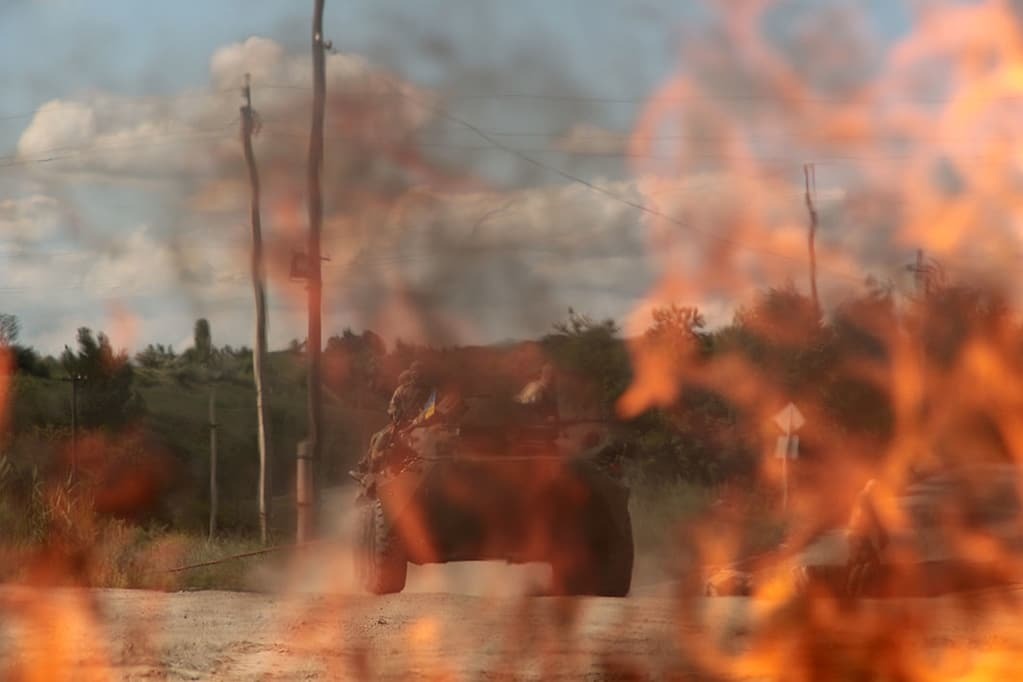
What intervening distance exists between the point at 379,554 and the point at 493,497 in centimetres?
126

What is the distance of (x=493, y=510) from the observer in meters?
13.0

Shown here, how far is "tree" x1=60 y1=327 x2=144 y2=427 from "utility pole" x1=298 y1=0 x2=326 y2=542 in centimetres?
834

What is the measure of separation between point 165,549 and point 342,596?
4.93 m

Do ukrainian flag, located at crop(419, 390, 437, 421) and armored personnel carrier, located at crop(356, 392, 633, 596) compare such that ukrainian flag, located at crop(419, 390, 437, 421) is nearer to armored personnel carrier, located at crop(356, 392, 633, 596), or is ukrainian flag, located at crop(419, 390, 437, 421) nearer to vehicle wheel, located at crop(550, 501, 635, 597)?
armored personnel carrier, located at crop(356, 392, 633, 596)

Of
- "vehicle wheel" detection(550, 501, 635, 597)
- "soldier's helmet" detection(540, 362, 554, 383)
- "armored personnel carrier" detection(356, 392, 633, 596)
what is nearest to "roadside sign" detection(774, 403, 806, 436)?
"soldier's helmet" detection(540, 362, 554, 383)

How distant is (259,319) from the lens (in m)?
21.2

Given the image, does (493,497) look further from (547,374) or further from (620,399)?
(620,399)

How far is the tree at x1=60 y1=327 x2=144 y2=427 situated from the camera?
2681 centimetres

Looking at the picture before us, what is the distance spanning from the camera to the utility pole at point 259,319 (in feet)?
67.5

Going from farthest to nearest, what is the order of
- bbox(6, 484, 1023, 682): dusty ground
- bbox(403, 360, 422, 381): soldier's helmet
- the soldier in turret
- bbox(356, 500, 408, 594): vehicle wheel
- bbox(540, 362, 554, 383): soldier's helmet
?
bbox(540, 362, 554, 383): soldier's helmet
bbox(403, 360, 422, 381): soldier's helmet
the soldier in turret
bbox(356, 500, 408, 594): vehicle wheel
bbox(6, 484, 1023, 682): dusty ground

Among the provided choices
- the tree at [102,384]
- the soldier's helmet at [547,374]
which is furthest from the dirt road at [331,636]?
the tree at [102,384]

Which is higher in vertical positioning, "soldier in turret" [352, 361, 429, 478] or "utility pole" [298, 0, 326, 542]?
"utility pole" [298, 0, 326, 542]

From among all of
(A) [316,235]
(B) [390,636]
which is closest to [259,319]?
(A) [316,235]

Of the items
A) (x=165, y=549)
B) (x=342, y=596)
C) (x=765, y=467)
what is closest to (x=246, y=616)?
(x=342, y=596)
